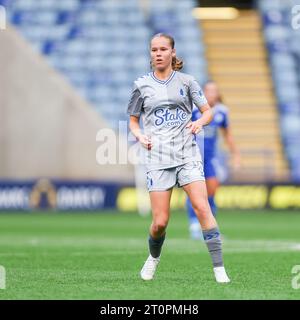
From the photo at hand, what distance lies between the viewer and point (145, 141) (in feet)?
30.0

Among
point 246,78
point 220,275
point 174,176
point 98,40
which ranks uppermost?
point 98,40

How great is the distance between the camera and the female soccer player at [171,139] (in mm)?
9327

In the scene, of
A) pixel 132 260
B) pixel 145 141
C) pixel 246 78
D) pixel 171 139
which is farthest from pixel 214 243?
pixel 246 78

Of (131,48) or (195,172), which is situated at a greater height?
(131,48)

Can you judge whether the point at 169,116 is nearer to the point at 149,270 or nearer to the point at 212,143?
the point at 149,270

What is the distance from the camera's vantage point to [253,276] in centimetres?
1005

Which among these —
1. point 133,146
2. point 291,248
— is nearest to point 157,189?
point 291,248

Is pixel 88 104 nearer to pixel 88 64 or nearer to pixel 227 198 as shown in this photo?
pixel 88 64

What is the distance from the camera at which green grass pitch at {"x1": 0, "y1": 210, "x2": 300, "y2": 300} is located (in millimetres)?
8680

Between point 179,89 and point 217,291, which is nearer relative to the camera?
point 217,291

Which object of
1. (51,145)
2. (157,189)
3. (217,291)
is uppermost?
(51,145)

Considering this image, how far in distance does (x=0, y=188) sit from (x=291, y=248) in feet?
43.2

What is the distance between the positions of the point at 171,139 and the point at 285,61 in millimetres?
23405

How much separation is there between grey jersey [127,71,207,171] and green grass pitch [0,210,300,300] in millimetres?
1116
